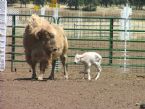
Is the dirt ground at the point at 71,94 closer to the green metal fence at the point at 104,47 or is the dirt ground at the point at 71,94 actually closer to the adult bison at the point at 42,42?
the adult bison at the point at 42,42

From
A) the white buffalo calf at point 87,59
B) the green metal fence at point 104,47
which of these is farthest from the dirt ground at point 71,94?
the green metal fence at point 104,47

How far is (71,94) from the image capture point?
1079 cm

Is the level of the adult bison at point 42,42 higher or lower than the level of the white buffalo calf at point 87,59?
higher

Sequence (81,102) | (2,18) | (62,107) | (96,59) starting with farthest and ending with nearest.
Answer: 1. (2,18)
2. (96,59)
3. (81,102)
4. (62,107)

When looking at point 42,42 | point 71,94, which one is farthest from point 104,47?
point 71,94

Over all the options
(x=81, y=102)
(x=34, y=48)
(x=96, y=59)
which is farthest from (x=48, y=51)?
(x=81, y=102)

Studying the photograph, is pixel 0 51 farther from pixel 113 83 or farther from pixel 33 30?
pixel 113 83

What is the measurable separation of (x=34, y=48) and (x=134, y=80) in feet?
10.0

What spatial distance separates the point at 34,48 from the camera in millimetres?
13195

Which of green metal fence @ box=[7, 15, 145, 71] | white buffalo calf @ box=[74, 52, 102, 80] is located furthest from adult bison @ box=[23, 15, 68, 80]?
green metal fence @ box=[7, 15, 145, 71]

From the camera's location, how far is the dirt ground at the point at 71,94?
933cm

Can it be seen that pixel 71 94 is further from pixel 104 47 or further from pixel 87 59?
pixel 104 47

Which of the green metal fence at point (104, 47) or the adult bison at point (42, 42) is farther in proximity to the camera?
the green metal fence at point (104, 47)

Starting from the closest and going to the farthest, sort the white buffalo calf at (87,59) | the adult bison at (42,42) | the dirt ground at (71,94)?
the dirt ground at (71,94) < the adult bison at (42,42) < the white buffalo calf at (87,59)
